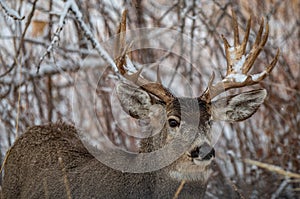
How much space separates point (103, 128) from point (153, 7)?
1.73m

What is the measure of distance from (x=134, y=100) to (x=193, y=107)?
0.47 m

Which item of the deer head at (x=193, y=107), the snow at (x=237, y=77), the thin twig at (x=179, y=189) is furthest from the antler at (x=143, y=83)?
the thin twig at (x=179, y=189)

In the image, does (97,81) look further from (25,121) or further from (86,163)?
(86,163)

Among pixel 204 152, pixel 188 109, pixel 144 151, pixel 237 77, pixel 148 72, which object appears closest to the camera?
pixel 204 152

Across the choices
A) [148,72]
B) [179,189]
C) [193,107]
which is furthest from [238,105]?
[148,72]

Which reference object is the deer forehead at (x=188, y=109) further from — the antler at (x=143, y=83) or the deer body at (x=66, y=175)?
the deer body at (x=66, y=175)

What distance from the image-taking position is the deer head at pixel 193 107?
4.05m

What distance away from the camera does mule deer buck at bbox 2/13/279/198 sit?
412cm

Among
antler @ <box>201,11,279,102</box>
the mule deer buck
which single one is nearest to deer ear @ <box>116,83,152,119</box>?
the mule deer buck

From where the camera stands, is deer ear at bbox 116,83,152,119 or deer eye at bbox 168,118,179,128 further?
deer ear at bbox 116,83,152,119

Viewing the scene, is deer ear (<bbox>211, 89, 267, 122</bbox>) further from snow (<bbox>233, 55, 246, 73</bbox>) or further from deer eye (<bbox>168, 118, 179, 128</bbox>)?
deer eye (<bbox>168, 118, 179, 128</bbox>)

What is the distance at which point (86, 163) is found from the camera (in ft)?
14.5

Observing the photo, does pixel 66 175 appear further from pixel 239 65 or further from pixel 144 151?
pixel 239 65

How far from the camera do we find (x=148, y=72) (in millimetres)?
7062
